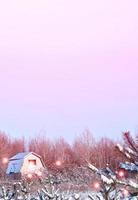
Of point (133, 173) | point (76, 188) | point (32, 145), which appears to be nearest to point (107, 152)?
point (32, 145)

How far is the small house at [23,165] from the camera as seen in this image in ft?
178

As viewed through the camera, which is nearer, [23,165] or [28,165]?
[23,165]

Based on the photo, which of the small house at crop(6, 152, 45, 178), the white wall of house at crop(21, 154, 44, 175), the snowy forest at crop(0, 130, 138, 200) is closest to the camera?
the snowy forest at crop(0, 130, 138, 200)

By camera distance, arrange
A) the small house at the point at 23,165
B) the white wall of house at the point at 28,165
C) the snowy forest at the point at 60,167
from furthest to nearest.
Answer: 1. the white wall of house at the point at 28,165
2. the small house at the point at 23,165
3. the snowy forest at the point at 60,167

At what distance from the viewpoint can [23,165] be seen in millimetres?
55469

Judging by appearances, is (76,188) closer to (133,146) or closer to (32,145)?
(133,146)

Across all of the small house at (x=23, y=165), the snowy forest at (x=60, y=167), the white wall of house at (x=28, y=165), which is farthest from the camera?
the white wall of house at (x=28, y=165)

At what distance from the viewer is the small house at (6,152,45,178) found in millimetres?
54281

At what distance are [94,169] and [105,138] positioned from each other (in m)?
63.0

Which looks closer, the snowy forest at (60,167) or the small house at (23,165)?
the snowy forest at (60,167)

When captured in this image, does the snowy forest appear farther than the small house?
No

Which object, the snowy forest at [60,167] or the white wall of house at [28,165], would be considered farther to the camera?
the white wall of house at [28,165]

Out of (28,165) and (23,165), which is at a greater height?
(28,165)

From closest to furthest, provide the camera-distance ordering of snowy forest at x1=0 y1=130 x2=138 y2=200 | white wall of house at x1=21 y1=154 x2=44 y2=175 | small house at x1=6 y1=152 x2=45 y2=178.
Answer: snowy forest at x1=0 y1=130 x2=138 y2=200 < small house at x1=6 y1=152 x2=45 y2=178 < white wall of house at x1=21 y1=154 x2=44 y2=175
